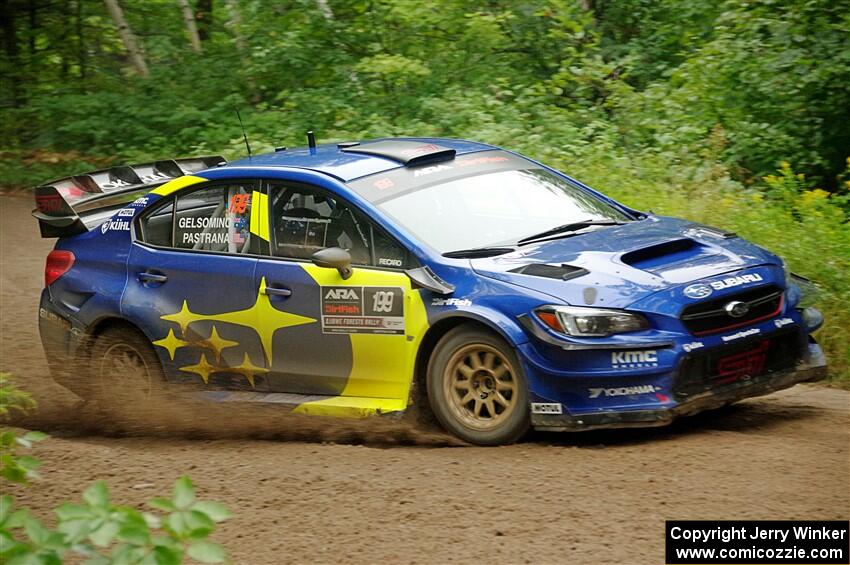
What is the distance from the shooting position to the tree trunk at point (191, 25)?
59.6 feet

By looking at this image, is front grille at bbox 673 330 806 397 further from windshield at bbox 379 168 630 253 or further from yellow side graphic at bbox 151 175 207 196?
yellow side graphic at bbox 151 175 207 196

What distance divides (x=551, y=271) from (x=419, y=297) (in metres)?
0.74

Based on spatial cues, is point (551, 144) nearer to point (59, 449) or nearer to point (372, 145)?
point (372, 145)

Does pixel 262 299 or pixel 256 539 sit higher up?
pixel 262 299

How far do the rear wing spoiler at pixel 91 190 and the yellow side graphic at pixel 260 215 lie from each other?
149cm

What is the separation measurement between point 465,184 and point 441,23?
951 centimetres

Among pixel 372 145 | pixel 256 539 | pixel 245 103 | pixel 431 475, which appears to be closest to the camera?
pixel 256 539

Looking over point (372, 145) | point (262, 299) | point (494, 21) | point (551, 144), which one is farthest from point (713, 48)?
point (262, 299)

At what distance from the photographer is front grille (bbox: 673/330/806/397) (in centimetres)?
583

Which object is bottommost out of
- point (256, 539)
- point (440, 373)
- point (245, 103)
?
point (256, 539)

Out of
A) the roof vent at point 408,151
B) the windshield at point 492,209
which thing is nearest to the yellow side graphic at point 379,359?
the windshield at point 492,209

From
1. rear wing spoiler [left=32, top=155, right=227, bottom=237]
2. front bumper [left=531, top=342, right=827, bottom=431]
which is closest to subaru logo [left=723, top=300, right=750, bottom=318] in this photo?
front bumper [left=531, top=342, right=827, bottom=431]

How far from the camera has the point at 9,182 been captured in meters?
16.7

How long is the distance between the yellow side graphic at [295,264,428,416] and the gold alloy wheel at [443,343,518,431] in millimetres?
261
